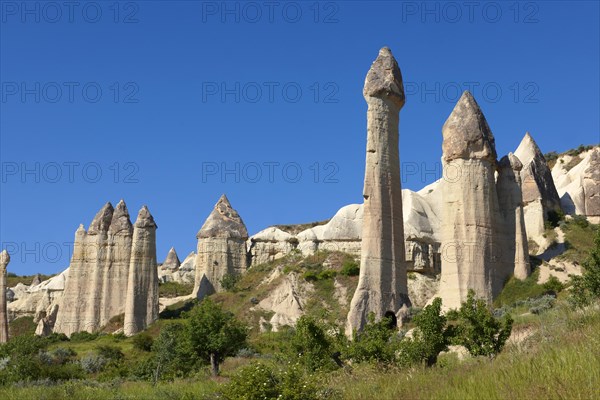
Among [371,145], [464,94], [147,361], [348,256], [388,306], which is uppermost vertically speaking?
[464,94]

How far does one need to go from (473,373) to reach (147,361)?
2237 cm

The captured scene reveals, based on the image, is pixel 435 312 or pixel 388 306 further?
pixel 388 306

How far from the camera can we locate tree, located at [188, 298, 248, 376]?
27.5 m

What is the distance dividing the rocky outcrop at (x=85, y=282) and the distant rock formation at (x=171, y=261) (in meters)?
21.5

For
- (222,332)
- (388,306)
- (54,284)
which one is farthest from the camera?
(54,284)

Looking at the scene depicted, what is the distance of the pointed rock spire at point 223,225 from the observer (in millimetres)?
56094

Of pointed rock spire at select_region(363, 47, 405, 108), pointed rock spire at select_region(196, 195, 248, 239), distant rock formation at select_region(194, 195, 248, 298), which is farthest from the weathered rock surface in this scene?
pointed rock spire at select_region(363, 47, 405, 108)

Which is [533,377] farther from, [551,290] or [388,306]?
[551,290]

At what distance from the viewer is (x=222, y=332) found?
2761 centimetres

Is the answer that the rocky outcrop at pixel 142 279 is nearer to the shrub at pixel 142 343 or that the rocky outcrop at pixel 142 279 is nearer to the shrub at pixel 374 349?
the shrub at pixel 142 343

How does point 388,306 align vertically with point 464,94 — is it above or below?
below

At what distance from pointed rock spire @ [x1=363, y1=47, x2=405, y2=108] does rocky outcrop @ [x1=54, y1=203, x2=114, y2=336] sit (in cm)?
2552

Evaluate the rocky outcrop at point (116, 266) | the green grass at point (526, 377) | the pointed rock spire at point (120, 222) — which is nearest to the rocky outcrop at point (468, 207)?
the green grass at point (526, 377)

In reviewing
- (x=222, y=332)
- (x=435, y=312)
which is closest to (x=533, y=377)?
(x=435, y=312)
